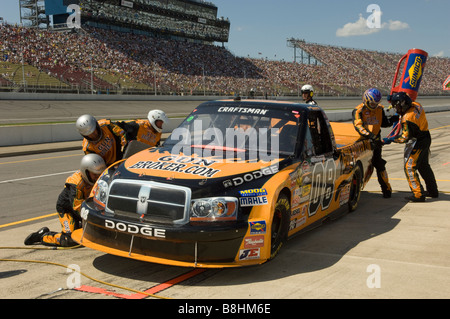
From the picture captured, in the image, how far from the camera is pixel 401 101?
813cm

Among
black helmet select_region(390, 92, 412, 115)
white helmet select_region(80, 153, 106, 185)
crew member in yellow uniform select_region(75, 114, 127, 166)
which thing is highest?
black helmet select_region(390, 92, 412, 115)

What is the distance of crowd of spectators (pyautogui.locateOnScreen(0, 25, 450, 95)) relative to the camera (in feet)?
150

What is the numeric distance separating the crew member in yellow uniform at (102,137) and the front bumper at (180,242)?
2210 millimetres

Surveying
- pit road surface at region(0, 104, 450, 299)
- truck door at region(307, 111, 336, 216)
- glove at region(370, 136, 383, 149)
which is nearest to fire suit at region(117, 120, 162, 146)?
pit road surface at region(0, 104, 450, 299)

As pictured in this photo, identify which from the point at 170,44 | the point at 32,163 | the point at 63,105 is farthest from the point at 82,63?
the point at 32,163

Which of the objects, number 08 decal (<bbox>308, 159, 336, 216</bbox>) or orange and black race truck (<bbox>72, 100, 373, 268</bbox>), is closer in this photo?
orange and black race truck (<bbox>72, 100, 373, 268</bbox>)

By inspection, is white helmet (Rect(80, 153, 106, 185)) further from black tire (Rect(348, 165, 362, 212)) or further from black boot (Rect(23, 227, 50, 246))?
black tire (Rect(348, 165, 362, 212))

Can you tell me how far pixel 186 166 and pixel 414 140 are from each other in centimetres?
509

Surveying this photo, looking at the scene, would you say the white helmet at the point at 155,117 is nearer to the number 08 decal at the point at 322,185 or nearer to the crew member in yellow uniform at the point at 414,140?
the number 08 decal at the point at 322,185

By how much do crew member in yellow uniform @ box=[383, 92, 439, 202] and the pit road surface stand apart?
953 millimetres

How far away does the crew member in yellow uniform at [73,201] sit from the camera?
550 cm

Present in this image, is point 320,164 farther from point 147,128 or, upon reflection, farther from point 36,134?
point 36,134

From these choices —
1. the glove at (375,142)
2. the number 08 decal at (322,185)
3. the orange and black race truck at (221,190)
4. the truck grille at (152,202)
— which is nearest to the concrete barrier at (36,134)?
the orange and black race truck at (221,190)
